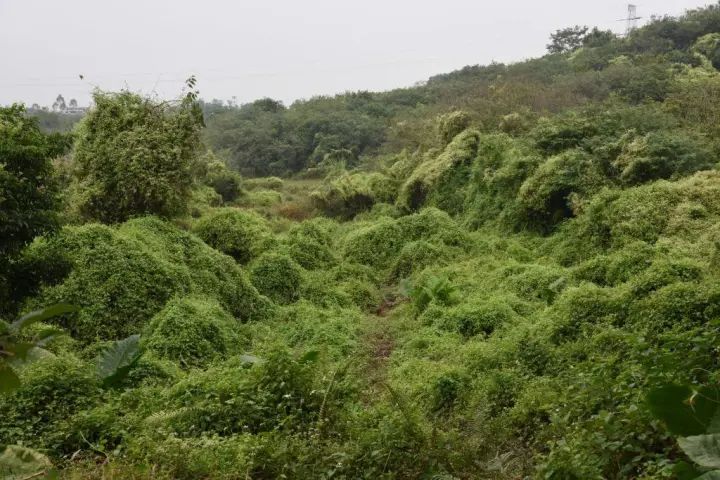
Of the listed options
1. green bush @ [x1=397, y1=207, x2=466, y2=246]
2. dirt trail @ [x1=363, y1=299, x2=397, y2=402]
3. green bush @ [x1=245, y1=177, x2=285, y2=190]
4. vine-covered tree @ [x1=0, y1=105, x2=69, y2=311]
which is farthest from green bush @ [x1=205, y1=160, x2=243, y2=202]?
vine-covered tree @ [x1=0, y1=105, x2=69, y2=311]

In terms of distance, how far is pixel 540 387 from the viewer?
250 inches

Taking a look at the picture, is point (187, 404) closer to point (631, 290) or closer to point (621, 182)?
point (631, 290)

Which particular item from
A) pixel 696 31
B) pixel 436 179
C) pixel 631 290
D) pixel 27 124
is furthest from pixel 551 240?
pixel 696 31

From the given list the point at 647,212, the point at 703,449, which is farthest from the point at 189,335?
the point at 647,212

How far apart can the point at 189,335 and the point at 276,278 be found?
15.0 ft

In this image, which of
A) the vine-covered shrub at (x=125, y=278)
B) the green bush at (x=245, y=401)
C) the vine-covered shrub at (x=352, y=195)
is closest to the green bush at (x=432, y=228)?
the vine-covered shrub at (x=125, y=278)

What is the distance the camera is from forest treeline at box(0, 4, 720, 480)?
458 centimetres

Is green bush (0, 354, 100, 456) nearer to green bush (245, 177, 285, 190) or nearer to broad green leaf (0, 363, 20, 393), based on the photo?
broad green leaf (0, 363, 20, 393)

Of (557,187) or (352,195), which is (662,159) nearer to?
(557,187)

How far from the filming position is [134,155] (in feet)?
40.2

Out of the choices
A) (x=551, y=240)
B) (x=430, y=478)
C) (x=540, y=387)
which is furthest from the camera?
(x=551, y=240)

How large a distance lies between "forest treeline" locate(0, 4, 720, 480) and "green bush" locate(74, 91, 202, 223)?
0.05 metres

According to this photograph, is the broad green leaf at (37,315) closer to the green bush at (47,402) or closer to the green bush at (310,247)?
the green bush at (47,402)

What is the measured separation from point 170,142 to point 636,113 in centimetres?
→ 1192
